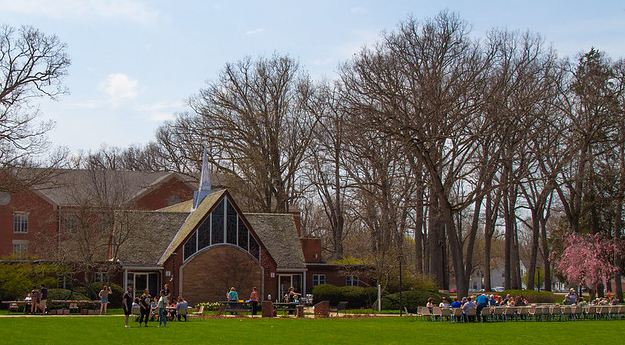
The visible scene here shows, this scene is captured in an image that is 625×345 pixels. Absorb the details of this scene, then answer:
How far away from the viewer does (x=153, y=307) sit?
32.3 meters

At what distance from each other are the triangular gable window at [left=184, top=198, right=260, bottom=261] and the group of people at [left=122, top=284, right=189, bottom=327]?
362 inches

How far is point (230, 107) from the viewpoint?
57.0m

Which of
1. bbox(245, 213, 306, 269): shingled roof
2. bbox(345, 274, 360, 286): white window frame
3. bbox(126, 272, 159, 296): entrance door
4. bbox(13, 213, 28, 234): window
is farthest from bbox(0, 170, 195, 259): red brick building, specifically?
bbox(345, 274, 360, 286): white window frame

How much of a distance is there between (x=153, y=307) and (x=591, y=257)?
101 feet

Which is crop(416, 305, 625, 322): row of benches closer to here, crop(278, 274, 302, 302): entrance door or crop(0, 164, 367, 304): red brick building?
crop(0, 164, 367, 304): red brick building

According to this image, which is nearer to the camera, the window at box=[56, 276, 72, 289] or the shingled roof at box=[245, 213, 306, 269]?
the window at box=[56, 276, 72, 289]

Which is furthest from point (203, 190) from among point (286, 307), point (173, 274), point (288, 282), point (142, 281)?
point (286, 307)

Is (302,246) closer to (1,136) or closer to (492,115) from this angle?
(492,115)

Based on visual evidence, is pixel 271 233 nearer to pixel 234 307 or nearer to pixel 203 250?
pixel 203 250

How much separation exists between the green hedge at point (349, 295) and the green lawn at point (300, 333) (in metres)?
16.4

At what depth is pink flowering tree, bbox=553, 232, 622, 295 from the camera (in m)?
50.4

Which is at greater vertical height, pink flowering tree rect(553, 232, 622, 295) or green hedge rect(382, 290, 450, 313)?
pink flowering tree rect(553, 232, 622, 295)

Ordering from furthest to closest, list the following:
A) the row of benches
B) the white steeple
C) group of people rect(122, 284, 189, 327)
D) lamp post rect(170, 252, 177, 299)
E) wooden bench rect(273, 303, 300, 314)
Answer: the white steeple, lamp post rect(170, 252, 177, 299), wooden bench rect(273, 303, 300, 314), the row of benches, group of people rect(122, 284, 189, 327)

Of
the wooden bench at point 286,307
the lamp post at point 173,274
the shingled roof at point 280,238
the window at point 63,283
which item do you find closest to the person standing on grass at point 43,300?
the lamp post at point 173,274
